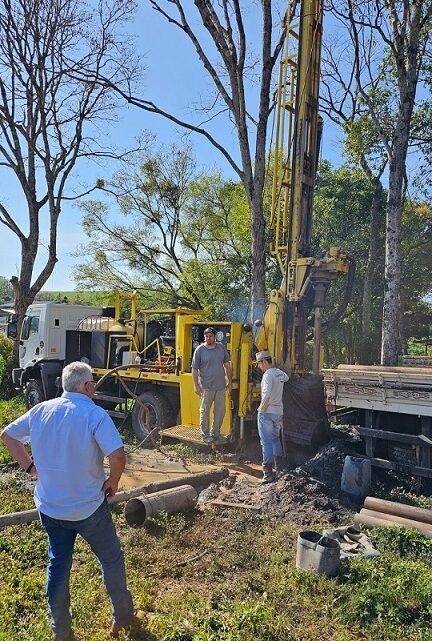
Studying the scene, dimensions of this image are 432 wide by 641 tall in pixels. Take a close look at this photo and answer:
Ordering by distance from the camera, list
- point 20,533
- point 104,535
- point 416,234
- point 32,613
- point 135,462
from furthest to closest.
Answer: point 416,234
point 135,462
point 20,533
point 32,613
point 104,535

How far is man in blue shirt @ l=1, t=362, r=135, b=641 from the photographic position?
11.3 ft

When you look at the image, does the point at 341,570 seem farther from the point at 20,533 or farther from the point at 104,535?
the point at 20,533

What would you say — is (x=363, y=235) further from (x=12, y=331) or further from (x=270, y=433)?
(x=270, y=433)

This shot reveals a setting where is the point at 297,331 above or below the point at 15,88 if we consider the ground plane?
below

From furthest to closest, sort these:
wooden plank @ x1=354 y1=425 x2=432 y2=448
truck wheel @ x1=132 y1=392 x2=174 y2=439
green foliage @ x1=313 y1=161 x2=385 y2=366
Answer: green foliage @ x1=313 y1=161 x2=385 y2=366, truck wheel @ x1=132 y1=392 x2=174 y2=439, wooden plank @ x1=354 y1=425 x2=432 y2=448

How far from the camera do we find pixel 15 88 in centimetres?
1753

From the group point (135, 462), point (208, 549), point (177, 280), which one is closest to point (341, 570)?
point (208, 549)

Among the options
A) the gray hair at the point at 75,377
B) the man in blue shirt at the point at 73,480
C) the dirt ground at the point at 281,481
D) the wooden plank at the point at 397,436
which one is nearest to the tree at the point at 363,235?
the dirt ground at the point at 281,481

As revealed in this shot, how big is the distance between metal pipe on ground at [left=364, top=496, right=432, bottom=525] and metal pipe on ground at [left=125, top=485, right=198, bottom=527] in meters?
2.04

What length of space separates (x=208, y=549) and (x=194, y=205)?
881 inches

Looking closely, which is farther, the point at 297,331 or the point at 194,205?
the point at 194,205

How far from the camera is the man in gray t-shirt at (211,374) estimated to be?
29.3 feet

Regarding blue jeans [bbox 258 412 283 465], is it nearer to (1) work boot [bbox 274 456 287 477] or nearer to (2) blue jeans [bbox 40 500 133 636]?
(1) work boot [bbox 274 456 287 477]

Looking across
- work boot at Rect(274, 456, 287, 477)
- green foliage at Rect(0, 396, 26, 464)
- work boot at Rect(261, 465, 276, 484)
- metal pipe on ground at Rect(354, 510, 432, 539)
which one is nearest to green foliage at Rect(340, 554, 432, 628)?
metal pipe on ground at Rect(354, 510, 432, 539)
